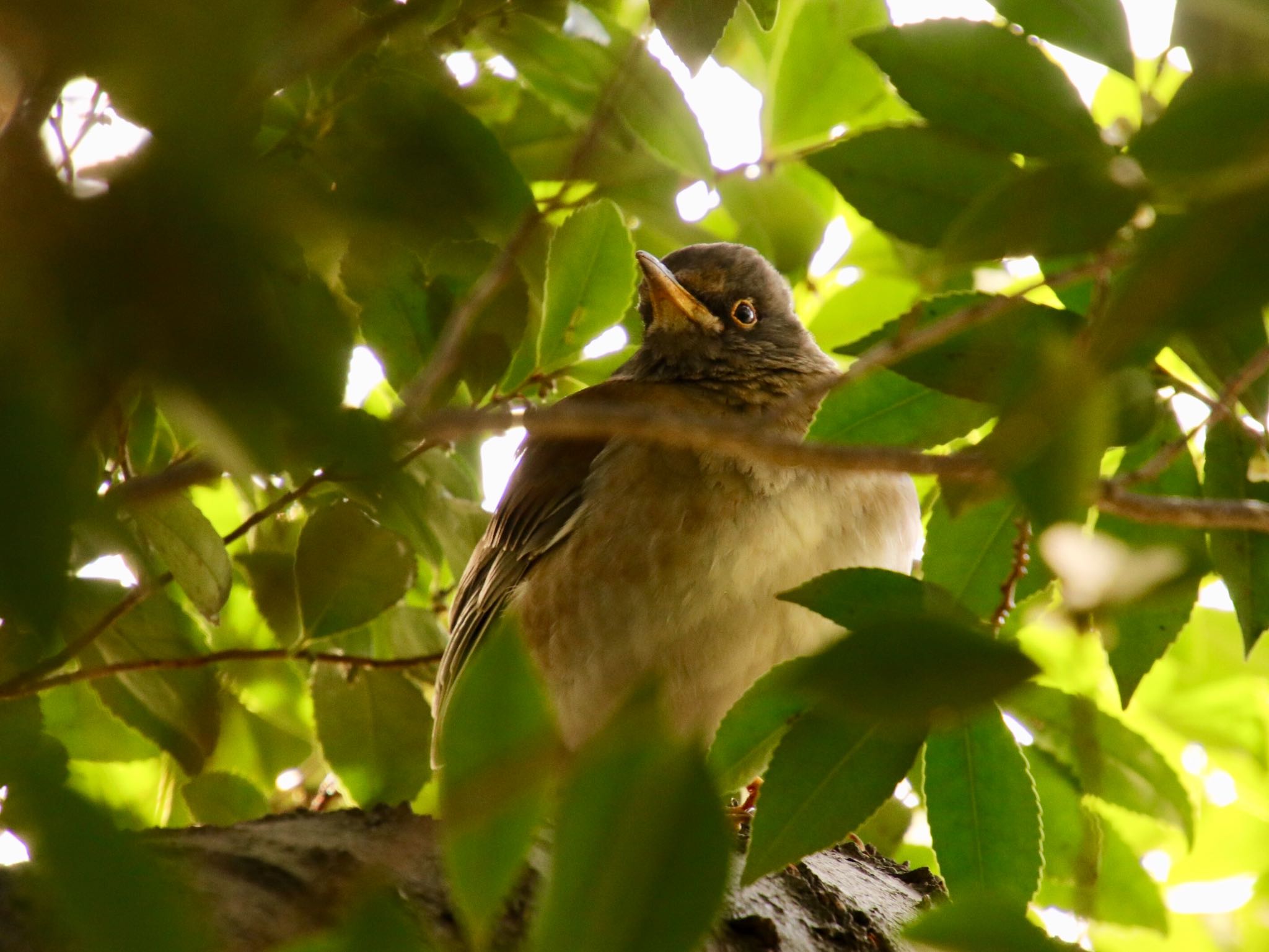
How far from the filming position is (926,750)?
1.71 metres

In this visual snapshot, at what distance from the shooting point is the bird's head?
163 inches

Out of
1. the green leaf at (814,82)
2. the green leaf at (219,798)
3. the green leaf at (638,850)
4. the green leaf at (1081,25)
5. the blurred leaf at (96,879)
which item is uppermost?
the green leaf at (814,82)

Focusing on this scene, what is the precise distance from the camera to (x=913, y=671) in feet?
3.10

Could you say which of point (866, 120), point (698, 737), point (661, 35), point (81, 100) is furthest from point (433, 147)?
point (866, 120)

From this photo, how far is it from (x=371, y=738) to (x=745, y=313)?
6.99 feet

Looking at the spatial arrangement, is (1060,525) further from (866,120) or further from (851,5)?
(866,120)

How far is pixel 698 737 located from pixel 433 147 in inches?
38.6

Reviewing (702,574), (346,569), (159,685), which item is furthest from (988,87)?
(702,574)

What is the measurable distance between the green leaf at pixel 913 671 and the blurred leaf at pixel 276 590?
1.99m

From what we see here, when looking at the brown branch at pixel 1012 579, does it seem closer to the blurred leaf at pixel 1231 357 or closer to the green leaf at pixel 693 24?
the blurred leaf at pixel 1231 357

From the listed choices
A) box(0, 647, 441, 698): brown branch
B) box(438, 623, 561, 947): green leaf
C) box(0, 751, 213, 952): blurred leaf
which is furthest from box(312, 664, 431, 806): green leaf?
box(0, 751, 213, 952): blurred leaf

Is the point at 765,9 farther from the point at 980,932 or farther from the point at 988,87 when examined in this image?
the point at 980,932

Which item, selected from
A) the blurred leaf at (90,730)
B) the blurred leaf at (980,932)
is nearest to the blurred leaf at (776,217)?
the blurred leaf at (90,730)

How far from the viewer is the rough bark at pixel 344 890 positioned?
4.77ft
